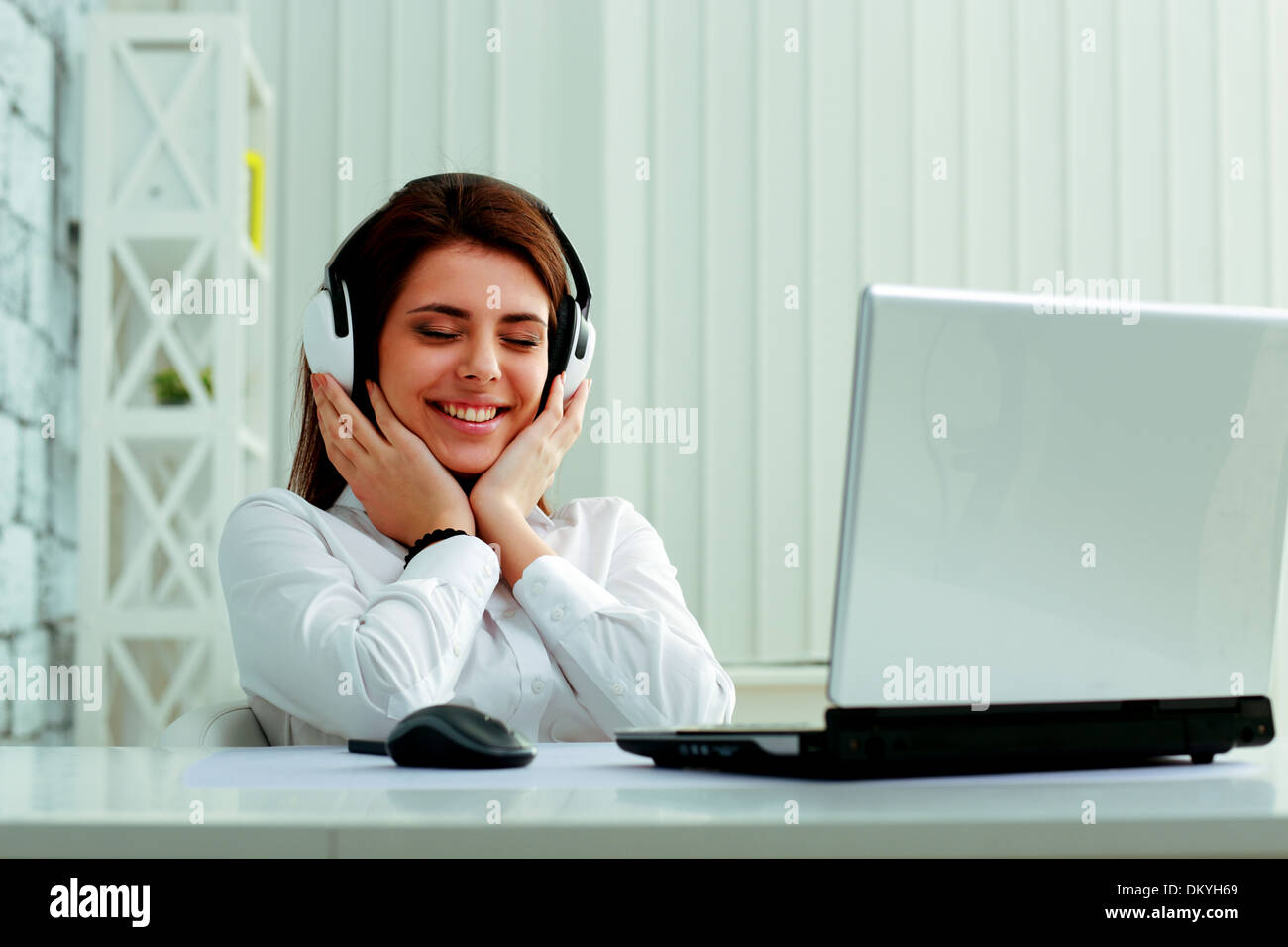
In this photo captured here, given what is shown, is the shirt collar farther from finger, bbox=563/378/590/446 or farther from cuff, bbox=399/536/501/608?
cuff, bbox=399/536/501/608

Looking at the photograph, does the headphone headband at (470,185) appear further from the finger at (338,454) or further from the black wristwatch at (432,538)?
the black wristwatch at (432,538)

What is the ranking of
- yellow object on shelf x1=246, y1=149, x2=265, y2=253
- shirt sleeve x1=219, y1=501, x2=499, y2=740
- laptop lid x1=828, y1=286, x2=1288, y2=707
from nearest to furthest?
laptop lid x1=828, y1=286, x2=1288, y2=707, shirt sleeve x1=219, y1=501, x2=499, y2=740, yellow object on shelf x1=246, y1=149, x2=265, y2=253

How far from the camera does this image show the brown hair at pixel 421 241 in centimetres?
147

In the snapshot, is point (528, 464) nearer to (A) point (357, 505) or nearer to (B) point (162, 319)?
(A) point (357, 505)

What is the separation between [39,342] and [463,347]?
4.38 ft

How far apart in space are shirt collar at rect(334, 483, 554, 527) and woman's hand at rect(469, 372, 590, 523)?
0.06 meters

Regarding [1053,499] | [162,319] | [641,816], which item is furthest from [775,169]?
[641,816]

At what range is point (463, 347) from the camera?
4.72 ft

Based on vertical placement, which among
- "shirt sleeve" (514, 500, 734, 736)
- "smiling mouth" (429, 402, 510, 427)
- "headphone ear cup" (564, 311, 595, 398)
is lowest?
"shirt sleeve" (514, 500, 734, 736)

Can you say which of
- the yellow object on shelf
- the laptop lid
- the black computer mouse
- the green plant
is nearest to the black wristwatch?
the black computer mouse

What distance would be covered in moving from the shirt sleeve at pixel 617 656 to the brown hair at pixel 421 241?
37cm

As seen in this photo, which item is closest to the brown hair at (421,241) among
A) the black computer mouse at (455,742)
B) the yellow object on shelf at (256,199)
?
the black computer mouse at (455,742)

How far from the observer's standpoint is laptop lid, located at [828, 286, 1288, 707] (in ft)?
2.03
